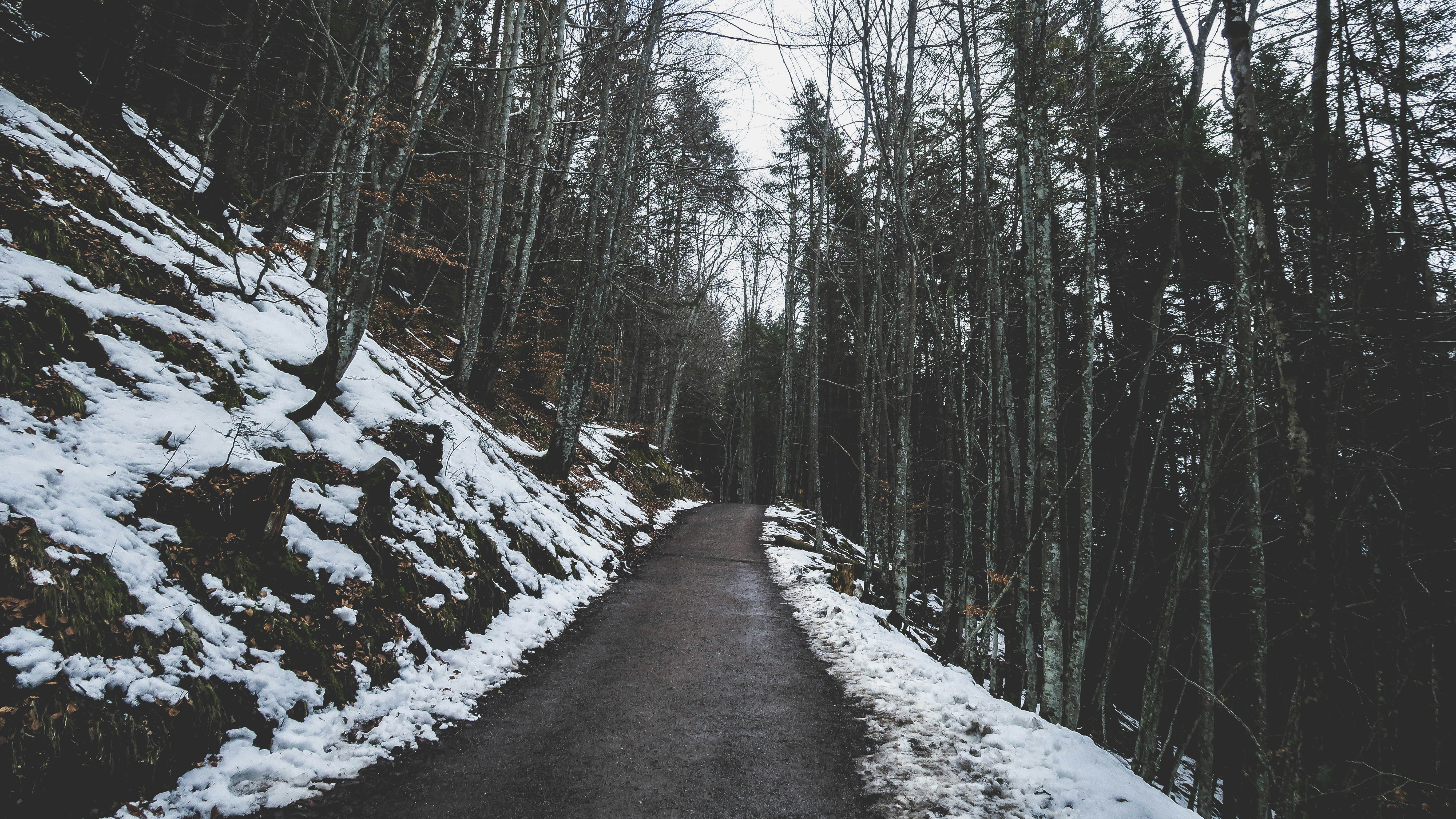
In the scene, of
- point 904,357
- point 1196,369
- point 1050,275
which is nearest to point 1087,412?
point 1050,275

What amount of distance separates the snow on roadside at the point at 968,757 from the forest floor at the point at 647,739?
0.77 ft

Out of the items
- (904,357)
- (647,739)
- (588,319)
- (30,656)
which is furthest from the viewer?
(588,319)

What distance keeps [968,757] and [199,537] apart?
566 cm

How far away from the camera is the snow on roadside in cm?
325

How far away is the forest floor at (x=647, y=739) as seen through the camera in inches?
129

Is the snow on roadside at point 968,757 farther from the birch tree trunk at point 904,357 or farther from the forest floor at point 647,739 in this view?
the birch tree trunk at point 904,357

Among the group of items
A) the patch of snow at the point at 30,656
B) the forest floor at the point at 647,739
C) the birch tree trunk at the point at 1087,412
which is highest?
the birch tree trunk at the point at 1087,412

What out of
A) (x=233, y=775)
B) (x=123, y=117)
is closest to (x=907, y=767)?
(x=233, y=775)

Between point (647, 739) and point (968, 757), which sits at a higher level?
point (968, 757)

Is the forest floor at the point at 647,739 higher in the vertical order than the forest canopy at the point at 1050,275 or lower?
lower

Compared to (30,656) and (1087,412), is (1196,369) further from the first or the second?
(30,656)

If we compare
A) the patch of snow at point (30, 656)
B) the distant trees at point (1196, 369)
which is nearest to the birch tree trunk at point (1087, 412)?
the distant trees at point (1196, 369)

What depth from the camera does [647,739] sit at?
4.10 m

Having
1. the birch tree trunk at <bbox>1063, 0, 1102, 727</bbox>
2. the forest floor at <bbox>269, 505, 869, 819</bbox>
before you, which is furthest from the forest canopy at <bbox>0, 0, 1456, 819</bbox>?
the forest floor at <bbox>269, 505, 869, 819</bbox>
